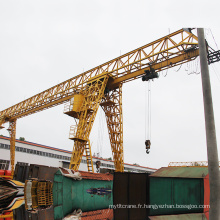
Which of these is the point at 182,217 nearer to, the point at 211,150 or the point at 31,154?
the point at 211,150

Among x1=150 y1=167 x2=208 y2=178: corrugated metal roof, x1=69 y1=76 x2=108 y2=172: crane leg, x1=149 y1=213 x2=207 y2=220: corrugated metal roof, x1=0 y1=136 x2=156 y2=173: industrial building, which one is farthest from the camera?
x1=0 y1=136 x2=156 y2=173: industrial building

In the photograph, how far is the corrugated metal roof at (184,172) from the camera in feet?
23.1

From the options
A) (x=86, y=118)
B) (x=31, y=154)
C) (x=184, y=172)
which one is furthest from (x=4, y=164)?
(x=184, y=172)

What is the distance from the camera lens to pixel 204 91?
5.79m

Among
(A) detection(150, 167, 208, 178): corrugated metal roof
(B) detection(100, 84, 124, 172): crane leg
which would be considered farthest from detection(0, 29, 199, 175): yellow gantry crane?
(A) detection(150, 167, 208, 178): corrugated metal roof

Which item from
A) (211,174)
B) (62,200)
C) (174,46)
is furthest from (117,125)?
(211,174)

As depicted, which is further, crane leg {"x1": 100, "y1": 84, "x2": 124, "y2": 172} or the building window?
the building window

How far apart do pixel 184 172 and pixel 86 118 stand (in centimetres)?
1263

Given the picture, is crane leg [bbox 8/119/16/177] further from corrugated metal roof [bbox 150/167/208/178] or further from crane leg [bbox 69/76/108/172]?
corrugated metal roof [bbox 150/167/208/178]

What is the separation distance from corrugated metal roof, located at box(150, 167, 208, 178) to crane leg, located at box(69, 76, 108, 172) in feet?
34.1

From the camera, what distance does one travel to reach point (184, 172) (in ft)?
24.3

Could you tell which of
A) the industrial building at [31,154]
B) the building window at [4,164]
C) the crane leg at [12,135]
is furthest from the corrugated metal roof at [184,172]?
the building window at [4,164]

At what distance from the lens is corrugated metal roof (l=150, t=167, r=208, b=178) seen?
7035mm

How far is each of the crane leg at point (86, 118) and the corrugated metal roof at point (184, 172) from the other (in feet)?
34.1
